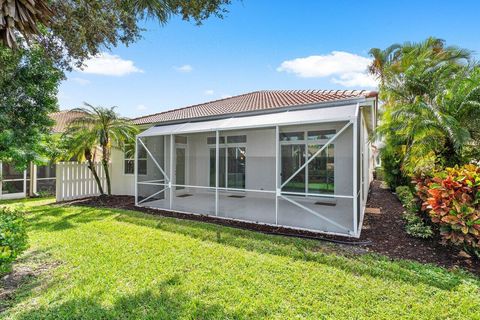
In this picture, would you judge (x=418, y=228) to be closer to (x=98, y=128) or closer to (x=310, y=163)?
(x=310, y=163)

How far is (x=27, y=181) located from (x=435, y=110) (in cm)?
1852

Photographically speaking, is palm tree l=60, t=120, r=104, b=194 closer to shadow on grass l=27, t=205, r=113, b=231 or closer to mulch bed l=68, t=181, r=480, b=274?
shadow on grass l=27, t=205, r=113, b=231

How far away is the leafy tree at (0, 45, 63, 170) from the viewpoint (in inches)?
215

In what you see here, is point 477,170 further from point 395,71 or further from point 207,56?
point 207,56

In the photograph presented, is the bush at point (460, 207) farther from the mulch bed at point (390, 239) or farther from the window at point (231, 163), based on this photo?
the window at point (231, 163)

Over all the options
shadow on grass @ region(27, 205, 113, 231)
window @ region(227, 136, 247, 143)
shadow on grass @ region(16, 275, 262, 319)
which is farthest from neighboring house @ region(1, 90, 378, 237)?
shadow on grass @ region(16, 275, 262, 319)

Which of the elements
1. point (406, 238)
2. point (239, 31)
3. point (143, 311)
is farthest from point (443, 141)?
point (143, 311)

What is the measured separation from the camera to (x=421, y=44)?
1366 centimetres

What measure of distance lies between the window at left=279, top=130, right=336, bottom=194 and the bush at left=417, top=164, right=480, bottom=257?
9.13 feet

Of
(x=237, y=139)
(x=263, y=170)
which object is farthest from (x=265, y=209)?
(x=237, y=139)

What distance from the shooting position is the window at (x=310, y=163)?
8.16m

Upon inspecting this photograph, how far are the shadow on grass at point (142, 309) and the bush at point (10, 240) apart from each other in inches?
37.1

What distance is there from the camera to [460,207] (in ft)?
16.2

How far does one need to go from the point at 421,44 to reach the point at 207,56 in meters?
11.9
